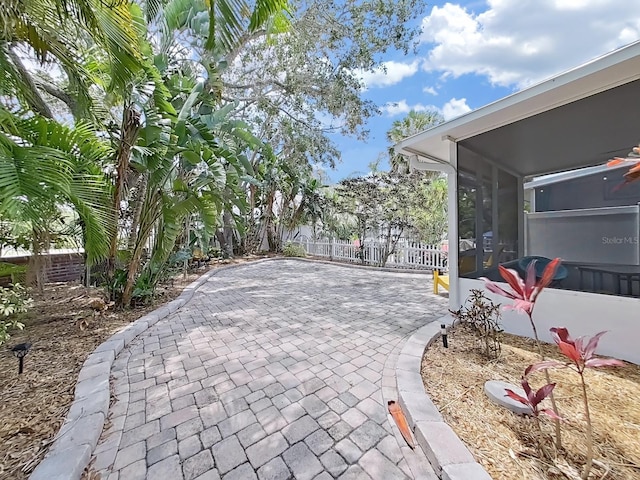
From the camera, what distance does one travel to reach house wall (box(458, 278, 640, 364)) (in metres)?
2.97

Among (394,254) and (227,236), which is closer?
(394,254)

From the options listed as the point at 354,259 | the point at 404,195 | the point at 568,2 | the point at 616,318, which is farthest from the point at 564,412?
the point at 354,259

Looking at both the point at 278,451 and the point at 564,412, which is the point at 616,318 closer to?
the point at 564,412

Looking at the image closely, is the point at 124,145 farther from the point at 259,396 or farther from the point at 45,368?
the point at 259,396

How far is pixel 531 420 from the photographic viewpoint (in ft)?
6.63

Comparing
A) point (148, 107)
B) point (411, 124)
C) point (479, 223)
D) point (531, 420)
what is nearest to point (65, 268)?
point (148, 107)

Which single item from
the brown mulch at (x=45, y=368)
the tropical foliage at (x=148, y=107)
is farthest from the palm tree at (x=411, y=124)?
the brown mulch at (x=45, y=368)

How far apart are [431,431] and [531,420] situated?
785 mm

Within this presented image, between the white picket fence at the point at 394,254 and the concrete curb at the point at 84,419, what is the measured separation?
27.0 feet

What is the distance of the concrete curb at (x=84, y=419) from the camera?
5.42 ft

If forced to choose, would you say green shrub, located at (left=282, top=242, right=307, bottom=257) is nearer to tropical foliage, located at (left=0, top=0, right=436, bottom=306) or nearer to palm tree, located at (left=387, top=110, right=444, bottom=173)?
tropical foliage, located at (left=0, top=0, right=436, bottom=306)

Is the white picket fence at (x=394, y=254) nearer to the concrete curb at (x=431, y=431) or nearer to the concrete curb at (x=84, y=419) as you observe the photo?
the concrete curb at (x=431, y=431)

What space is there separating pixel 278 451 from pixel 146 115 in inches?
179

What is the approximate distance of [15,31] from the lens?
2.48 metres
